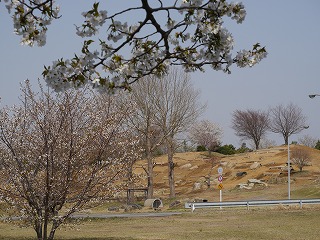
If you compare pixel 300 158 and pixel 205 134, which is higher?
pixel 205 134

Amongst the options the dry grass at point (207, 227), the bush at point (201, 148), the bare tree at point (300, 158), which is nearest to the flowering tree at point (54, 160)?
the dry grass at point (207, 227)

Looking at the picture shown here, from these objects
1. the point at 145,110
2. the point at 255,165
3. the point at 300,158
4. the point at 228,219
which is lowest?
the point at 228,219

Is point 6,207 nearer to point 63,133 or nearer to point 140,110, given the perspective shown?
point 63,133

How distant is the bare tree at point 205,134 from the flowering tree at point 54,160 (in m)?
62.4

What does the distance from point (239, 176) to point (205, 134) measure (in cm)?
2714

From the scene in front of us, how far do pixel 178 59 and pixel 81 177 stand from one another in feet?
31.9

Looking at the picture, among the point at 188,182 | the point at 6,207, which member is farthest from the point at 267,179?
the point at 6,207

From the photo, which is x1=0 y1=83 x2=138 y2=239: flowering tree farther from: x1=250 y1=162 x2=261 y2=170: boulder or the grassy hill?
Result: x1=250 y1=162 x2=261 y2=170: boulder

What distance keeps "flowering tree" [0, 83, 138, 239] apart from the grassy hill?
22.2 meters

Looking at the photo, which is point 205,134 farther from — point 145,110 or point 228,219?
point 228,219

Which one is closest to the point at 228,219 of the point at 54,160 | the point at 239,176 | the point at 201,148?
the point at 54,160

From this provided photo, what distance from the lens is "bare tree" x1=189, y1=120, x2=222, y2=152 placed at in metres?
80.8

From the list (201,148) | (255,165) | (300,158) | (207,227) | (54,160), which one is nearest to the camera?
(54,160)

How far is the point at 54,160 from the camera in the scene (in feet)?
51.6
